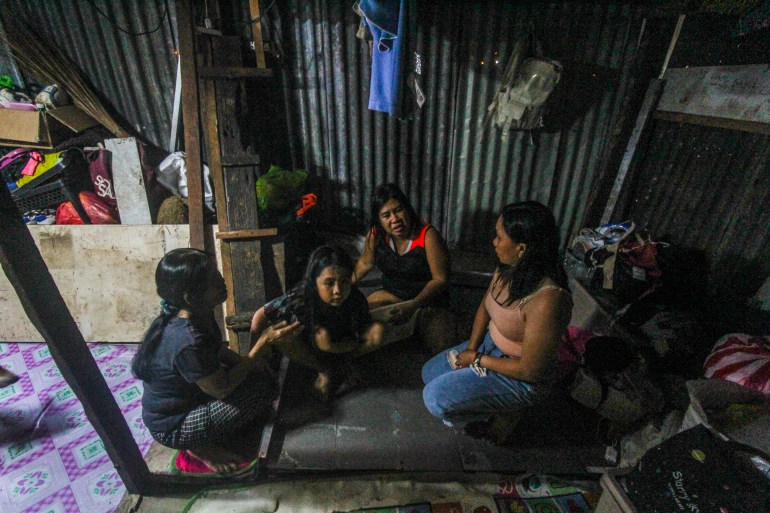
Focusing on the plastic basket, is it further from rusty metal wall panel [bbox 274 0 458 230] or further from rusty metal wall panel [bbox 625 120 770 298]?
rusty metal wall panel [bbox 625 120 770 298]

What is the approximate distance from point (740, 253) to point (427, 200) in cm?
284

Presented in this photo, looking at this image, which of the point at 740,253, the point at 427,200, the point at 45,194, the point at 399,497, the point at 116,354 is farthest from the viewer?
the point at 427,200

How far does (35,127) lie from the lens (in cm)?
359

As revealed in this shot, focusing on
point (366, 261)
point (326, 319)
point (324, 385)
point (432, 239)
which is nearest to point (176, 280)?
point (326, 319)

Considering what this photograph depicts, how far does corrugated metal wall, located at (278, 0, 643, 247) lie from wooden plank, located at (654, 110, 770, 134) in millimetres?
521

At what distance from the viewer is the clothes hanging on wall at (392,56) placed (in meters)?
2.81

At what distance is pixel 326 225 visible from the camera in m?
4.61

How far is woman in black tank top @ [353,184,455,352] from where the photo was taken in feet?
9.20

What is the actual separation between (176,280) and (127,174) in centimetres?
255

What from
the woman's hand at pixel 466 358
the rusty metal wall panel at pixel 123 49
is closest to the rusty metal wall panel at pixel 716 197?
the woman's hand at pixel 466 358

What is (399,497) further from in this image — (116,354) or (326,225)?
(326,225)

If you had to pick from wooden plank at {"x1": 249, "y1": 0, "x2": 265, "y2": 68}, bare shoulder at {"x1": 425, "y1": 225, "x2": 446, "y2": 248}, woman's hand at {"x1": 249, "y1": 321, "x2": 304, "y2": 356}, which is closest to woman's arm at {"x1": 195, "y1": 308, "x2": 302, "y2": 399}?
woman's hand at {"x1": 249, "y1": 321, "x2": 304, "y2": 356}

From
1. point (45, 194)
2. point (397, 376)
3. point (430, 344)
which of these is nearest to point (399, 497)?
point (397, 376)

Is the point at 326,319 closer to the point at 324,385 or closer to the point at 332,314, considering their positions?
the point at 332,314
